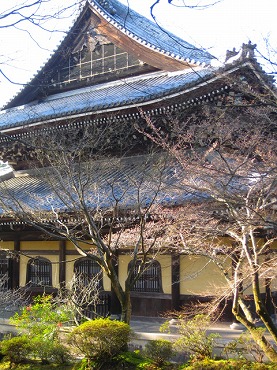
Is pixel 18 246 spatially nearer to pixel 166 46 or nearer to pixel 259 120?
pixel 166 46

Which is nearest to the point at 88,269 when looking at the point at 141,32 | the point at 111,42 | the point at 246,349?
the point at 246,349

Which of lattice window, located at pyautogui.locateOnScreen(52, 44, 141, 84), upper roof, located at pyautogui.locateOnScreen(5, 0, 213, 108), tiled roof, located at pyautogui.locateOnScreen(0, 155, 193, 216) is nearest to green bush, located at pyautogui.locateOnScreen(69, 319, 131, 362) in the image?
tiled roof, located at pyautogui.locateOnScreen(0, 155, 193, 216)

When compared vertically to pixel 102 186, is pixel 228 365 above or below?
below

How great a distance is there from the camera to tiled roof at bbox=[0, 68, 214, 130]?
12218 millimetres

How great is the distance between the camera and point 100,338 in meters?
7.72

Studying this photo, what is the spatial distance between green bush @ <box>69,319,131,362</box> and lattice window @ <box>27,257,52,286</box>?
263 inches

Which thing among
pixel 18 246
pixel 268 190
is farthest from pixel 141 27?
pixel 268 190

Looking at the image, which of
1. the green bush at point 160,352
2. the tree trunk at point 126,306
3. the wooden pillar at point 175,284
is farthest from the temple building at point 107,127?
the tree trunk at point 126,306

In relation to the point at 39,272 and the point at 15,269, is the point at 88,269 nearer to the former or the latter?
the point at 39,272

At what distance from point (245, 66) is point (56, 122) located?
284 inches

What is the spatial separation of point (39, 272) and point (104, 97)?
5711mm

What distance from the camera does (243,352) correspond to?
24.4ft

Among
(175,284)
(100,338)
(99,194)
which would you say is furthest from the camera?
(175,284)

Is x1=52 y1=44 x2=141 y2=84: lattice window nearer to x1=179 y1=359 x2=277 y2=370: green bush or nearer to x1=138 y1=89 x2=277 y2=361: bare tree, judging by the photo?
x1=138 y1=89 x2=277 y2=361: bare tree
